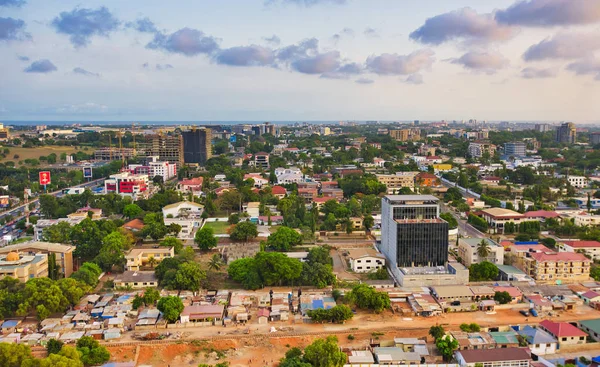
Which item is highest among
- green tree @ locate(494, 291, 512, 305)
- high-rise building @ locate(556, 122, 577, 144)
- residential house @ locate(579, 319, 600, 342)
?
high-rise building @ locate(556, 122, 577, 144)

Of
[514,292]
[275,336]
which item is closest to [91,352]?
[275,336]

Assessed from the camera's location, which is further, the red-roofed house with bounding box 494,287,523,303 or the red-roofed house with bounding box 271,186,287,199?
the red-roofed house with bounding box 271,186,287,199

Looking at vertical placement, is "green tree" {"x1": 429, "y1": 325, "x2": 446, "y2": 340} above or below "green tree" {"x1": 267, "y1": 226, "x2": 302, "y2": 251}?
below

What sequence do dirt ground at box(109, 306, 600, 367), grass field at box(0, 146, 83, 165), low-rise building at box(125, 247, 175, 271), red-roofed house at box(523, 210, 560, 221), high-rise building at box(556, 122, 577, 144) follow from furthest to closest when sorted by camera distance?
high-rise building at box(556, 122, 577, 144) < grass field at box(0, 146, 83, 165) < red-roofed house at box(523, 210, 560, 221) < low-rise building at box(125, 247, 175, 271) < dirt ground at box(109, 306, 600, 367)

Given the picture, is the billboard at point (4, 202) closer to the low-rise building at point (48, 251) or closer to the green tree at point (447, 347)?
the low-rise building at point (48, 251)

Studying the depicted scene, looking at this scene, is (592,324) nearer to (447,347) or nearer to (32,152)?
(447,347)

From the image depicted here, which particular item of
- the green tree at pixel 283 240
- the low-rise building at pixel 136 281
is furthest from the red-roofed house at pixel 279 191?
the low-rise building at pixel 136 281

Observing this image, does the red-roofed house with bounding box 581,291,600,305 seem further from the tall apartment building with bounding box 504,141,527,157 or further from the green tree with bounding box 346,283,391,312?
the tall apartment building with bounding box 504,141,527,157

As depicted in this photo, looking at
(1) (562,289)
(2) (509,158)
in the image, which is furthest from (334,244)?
(2) (509,158)

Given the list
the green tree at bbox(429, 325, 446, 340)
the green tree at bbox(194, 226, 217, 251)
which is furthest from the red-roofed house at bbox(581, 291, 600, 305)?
the green tree at bbox(194, 226, 217, 251)
